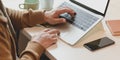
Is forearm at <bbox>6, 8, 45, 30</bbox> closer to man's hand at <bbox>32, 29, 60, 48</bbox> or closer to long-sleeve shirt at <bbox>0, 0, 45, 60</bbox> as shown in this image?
long-sleeve shirt at <bbox>0, 0, 45, 60</bbox>

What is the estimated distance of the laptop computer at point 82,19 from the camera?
1.14m

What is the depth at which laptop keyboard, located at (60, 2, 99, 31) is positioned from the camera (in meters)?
1.18

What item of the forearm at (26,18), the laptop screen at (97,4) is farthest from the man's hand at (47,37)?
the laptop screen at (97,4)

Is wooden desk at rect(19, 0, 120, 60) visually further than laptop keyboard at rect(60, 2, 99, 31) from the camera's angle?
No

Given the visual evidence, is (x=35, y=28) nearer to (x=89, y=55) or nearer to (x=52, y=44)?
(x=52, y=44)

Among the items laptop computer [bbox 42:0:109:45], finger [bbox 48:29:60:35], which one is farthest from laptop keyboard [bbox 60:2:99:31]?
finger [bbox 48:29:60:35]

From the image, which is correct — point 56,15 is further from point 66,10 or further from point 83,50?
point 83,50

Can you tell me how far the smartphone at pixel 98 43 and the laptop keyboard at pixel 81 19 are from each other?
0.09 metres

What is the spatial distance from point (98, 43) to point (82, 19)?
0.19 m

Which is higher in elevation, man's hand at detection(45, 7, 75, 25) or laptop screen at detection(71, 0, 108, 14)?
laptop screen at detection(71, 0, 108, 14)

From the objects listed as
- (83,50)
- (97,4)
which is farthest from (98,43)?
(97,4)

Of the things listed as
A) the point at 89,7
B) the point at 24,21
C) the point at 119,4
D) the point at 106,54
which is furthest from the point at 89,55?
the point at 119,4

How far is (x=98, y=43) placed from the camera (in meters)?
1.10

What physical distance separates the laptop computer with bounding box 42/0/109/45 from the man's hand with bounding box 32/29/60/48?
0.04 metres
